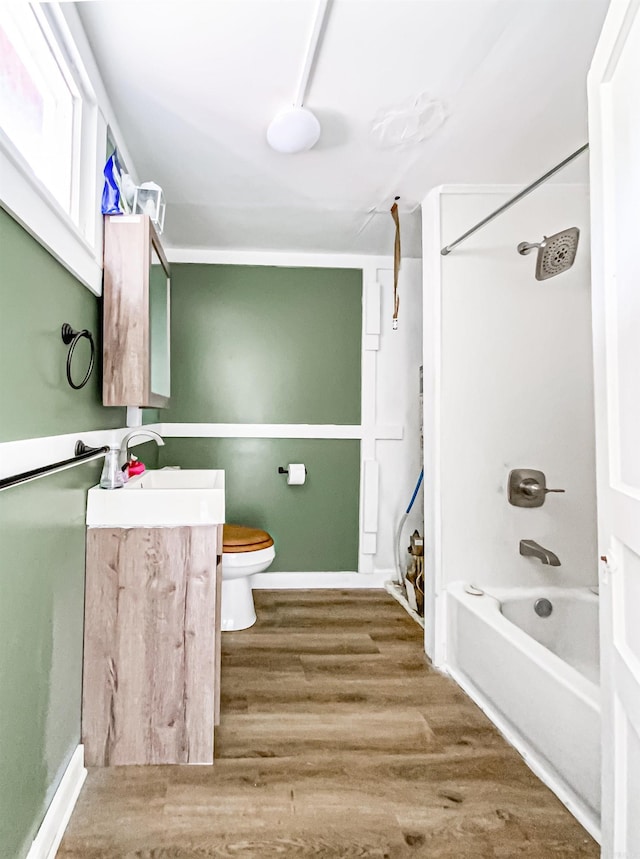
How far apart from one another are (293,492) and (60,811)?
7.01 ft

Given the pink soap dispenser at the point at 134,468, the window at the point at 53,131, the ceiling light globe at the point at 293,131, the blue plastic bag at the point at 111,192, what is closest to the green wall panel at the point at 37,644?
the pink soap dispenser at the point at 134,468

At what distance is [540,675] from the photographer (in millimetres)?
1615

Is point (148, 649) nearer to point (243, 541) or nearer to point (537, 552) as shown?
point (243, 541)

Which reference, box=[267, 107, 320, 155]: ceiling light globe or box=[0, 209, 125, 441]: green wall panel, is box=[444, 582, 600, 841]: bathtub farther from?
box=[267, 107, 320, 155]: ceiling light globe

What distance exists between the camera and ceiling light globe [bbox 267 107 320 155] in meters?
1.77

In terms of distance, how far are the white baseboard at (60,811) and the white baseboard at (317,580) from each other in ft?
5.81

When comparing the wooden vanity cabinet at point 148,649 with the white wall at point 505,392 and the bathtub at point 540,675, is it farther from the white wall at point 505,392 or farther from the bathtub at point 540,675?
the white wall at point 505,392

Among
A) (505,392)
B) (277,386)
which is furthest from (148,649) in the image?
(277,386)

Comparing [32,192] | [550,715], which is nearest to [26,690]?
[32,192]

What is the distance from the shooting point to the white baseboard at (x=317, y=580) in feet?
10.7

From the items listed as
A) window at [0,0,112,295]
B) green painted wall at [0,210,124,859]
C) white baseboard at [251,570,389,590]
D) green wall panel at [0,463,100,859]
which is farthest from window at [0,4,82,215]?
white baseboard at [251,570,389,590]

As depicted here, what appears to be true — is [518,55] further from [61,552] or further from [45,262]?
[61,552]

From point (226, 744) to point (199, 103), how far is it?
2.13 metres

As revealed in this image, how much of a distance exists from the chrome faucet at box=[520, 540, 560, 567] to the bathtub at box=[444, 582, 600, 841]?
17 centimetres
